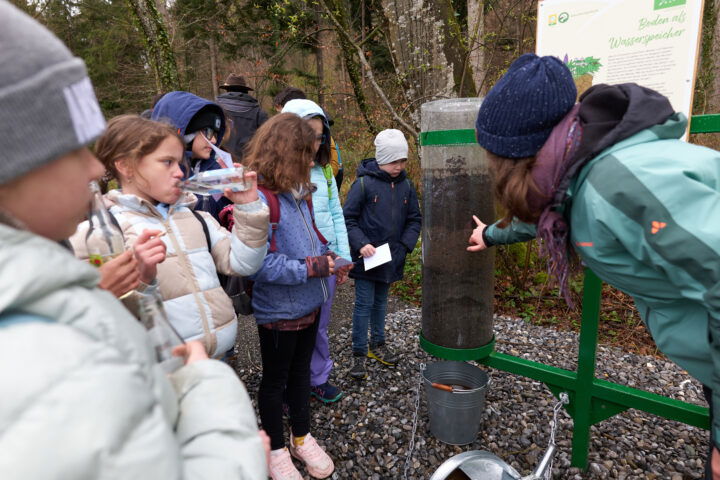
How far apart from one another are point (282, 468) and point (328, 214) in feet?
5.12

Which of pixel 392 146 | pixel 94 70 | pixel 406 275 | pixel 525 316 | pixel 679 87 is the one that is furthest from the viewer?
pixel 94 70

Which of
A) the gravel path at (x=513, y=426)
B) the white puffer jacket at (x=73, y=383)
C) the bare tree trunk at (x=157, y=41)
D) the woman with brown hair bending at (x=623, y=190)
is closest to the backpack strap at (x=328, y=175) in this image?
the gravel path at (x=513, y=426)

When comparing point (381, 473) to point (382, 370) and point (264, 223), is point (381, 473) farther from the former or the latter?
point (264, 223)

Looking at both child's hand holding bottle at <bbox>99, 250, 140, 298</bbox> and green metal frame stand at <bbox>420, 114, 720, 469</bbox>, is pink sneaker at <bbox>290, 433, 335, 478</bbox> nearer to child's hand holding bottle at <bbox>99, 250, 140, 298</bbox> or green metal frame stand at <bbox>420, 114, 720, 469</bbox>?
green metal frame stand at <bbox>420, 114, 720, 469</bbox>

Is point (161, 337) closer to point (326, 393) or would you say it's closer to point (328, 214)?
point (328, 214)

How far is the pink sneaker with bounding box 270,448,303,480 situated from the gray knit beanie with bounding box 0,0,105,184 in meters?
2.10

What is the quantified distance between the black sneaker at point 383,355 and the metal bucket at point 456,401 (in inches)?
35.2

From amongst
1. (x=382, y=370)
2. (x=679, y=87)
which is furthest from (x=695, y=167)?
(x=382, y=370)

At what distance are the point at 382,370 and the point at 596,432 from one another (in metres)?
1.51

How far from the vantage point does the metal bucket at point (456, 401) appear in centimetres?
257

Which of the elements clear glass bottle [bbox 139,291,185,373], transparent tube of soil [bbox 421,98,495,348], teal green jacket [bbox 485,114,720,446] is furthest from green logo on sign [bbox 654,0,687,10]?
clear glass bottle [bbox 139,291,185,373]

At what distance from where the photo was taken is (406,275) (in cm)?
568

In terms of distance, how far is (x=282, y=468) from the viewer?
2.35 metres

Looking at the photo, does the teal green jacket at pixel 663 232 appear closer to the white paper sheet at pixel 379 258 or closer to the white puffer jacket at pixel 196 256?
the white puffer jacket at pixel 196 256
